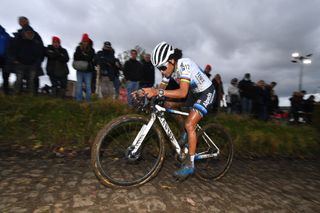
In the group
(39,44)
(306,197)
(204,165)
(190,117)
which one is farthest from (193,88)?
(39,44)

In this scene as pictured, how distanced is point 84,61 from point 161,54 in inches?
177

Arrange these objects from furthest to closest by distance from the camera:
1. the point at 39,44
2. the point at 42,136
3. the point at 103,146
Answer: the point at 39,44, the point at 42,136, the point at 103,146

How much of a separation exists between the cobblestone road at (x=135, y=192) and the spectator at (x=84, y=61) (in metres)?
3.20

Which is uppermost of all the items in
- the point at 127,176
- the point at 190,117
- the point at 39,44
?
the point at 39,44

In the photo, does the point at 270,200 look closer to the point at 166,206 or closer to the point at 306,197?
the point at 306,197

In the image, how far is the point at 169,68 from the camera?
427 cm

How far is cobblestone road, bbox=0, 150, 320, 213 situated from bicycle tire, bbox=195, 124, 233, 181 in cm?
18

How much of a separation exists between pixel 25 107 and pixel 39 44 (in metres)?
2.24

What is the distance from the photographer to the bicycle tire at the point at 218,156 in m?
4.71

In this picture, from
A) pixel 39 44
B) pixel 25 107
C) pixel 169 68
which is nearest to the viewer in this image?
pixel 169 68

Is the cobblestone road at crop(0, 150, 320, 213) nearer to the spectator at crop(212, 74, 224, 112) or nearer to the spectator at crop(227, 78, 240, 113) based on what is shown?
the spectator at crop(212, 74, 224, 112)

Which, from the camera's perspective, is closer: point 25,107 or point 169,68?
point 169,68

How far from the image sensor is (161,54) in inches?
161

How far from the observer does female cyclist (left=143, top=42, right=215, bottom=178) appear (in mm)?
4023
